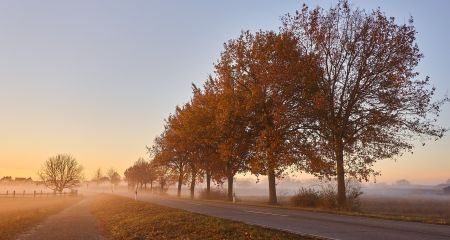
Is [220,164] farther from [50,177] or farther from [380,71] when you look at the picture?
[50,177]

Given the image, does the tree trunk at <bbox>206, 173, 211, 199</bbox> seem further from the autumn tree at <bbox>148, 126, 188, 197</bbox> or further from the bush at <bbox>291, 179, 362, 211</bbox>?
the bush at <bbox>291, 179, 362, 211</bbox>

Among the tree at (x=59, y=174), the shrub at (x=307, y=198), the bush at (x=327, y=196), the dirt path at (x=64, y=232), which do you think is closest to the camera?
the dirt path at (x=64, y=232)

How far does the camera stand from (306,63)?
104ft

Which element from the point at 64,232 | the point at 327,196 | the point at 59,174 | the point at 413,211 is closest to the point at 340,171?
the point at 327,196

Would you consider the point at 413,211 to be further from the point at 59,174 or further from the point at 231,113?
the point at 59,174

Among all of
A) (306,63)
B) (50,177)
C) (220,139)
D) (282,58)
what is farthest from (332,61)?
(50,177)

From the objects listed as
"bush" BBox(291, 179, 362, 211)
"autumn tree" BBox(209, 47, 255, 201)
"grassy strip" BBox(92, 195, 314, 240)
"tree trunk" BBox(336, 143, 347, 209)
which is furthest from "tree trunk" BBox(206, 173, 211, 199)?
"grassy strip" BBox(92, 195, 314, 240)

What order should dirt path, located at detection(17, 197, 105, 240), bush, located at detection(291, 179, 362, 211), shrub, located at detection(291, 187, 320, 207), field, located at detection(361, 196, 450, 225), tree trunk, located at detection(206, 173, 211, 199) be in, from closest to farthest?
1. dirt path, located at detection(17, 197, 105, 240)
2. field, located at detection(361, 196, 450, 225)
3. bush, located at detection(291, 179, 362, 211)
4. shrub, located at detection(291, 187, 320, 207)
5. tree trunk, located at detection(206, 173, 211, 199)

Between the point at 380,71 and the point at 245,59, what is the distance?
1224 cm

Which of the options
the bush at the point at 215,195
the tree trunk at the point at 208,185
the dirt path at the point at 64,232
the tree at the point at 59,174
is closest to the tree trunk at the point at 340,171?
the dirt path at the point at 64,232

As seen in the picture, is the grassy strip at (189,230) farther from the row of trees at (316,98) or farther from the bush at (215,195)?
the bush at (215,195)

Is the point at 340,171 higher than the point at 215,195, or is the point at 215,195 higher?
the point at 340,171

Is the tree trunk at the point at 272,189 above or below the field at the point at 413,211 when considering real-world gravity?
above

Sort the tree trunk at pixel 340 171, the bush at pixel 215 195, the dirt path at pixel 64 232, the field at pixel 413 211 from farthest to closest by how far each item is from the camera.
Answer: the bush at pixel 215 195 → the tree trunk at pixel 340 171 → the field at pixel 413 211 → the dirt path at pixel 64 232
